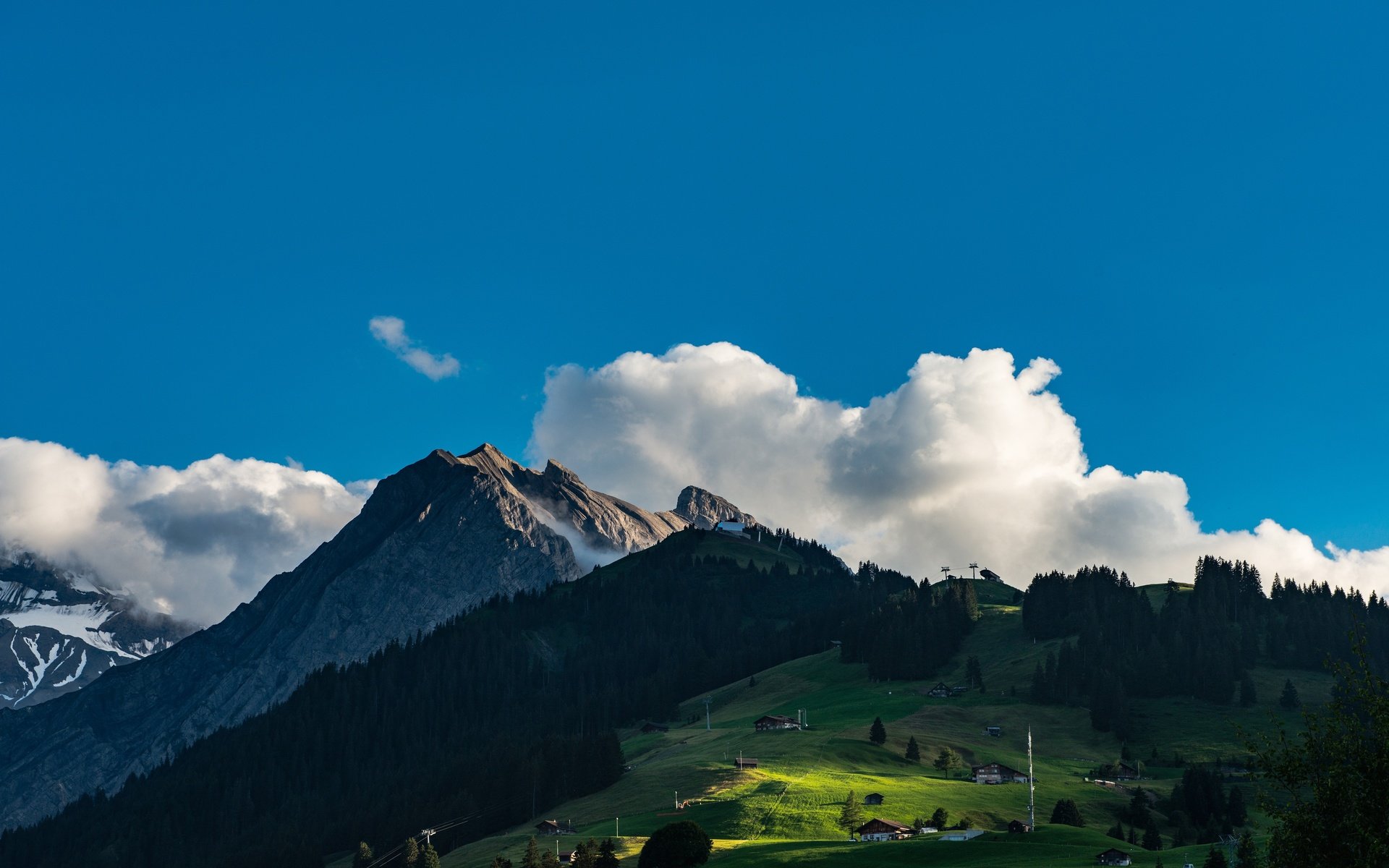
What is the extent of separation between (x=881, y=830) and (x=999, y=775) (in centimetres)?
5699

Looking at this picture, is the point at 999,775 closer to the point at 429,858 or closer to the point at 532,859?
the point at 429,858

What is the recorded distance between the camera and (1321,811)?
43.9 m

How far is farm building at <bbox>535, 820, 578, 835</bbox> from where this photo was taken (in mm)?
182250

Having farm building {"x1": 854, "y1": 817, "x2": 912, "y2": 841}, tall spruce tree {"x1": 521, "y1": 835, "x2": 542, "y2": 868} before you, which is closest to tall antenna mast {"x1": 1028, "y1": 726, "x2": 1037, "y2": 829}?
farm building {"x1": 854, "y1": 817, "x2": 912, "y2": 841}

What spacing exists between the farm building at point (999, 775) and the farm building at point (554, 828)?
61577 mm

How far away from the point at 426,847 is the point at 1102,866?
101 m

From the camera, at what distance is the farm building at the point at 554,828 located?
598 ft

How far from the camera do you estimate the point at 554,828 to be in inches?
7249

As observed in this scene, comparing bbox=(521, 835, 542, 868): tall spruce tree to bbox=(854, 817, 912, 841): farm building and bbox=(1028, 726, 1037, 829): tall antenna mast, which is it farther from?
bbox=(1028, 726, 1037, 829): tall antenna mast

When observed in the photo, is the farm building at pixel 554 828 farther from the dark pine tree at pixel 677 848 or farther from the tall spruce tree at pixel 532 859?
the dark pine tree at pixel 677 848

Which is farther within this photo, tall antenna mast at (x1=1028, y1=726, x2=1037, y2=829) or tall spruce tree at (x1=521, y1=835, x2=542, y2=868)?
tall antenna mast at (x1=1028, y1=726, x2=1037, y2=829)

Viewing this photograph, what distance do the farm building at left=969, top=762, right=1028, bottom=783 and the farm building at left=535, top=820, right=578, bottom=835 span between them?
6158 cm

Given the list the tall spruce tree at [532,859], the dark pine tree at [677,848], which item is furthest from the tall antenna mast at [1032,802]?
the tall spruce tree at [532,859]

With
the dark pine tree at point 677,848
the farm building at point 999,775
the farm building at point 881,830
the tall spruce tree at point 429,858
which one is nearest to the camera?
the dark pine tree at point 677,848
